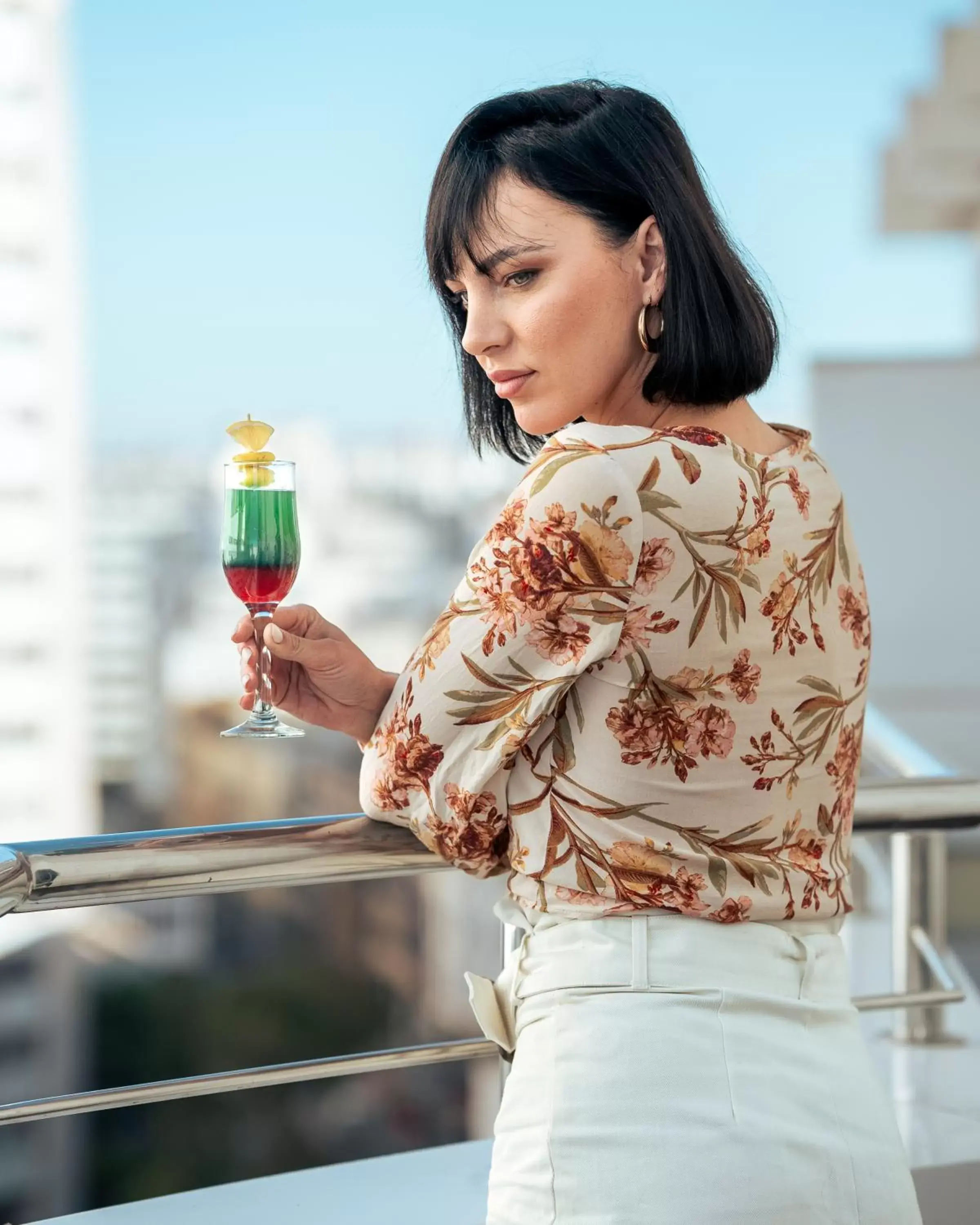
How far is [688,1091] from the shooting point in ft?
3.14

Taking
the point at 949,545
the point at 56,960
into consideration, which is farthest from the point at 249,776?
the point at 949,545

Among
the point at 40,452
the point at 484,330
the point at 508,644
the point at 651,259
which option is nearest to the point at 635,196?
the point at 651,259

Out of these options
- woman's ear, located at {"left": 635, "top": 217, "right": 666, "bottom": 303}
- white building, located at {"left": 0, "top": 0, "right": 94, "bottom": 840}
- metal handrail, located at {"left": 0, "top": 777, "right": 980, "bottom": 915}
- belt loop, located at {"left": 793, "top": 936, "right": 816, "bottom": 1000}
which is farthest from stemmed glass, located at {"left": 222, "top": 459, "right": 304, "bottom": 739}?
white building, located at {"left": 0, "top": 0, "right": 94, "bottom": 840}

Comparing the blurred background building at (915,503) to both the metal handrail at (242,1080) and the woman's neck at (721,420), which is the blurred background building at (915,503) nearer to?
the metal handrail at (242,1080)

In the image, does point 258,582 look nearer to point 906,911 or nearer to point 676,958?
point 676,958

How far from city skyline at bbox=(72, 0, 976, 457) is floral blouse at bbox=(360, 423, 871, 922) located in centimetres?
4824

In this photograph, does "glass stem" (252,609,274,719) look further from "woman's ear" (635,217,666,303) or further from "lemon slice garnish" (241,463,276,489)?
"woman's ear" (635,217,666,303)

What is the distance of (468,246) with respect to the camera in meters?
1.12

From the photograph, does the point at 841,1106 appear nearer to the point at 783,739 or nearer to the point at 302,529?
the point at 783,739

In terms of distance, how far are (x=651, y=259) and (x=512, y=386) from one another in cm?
15

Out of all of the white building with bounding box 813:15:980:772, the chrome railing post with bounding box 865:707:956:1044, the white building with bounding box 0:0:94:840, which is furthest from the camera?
the white building with bounding box 0:0:94:840

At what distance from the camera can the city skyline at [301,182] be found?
53.5 meters

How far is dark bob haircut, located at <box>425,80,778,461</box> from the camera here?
1072mm

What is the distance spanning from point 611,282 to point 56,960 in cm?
5864
